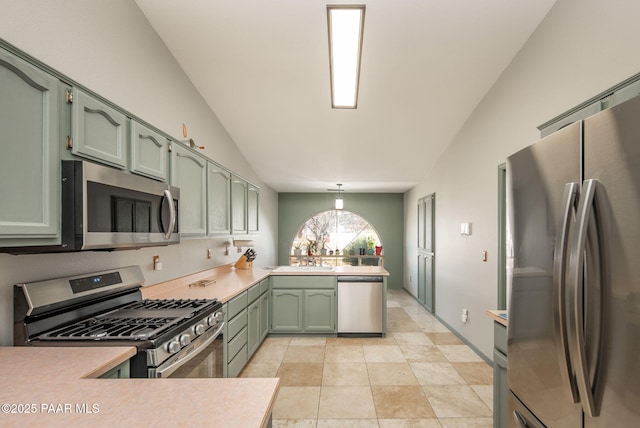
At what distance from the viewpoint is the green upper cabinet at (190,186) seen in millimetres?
2375

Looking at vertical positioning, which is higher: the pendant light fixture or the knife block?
the pendant light fixture

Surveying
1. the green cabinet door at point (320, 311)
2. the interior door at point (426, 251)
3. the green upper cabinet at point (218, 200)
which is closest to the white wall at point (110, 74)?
the green upper cabinet at point (218, 200)

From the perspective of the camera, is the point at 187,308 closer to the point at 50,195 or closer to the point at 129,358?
the point at 129,358

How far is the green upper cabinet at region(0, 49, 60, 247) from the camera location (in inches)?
43.6

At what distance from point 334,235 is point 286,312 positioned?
13.4ft

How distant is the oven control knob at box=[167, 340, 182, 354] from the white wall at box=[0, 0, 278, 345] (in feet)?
2.28

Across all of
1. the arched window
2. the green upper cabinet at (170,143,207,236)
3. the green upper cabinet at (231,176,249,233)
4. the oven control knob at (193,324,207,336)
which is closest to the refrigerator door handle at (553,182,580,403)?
the oven control knob at (193,324,207,336)

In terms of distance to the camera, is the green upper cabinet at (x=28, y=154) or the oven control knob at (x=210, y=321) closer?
the green upper cabinet at (x=28, y=154)

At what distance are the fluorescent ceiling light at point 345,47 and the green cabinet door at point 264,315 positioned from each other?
8.06 feet

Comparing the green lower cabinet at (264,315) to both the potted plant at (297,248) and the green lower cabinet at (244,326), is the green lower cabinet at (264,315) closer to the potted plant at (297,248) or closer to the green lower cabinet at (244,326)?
the green lower cabinet at (244,326)

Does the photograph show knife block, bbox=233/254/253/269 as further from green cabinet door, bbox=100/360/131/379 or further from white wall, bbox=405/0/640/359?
green cabinet door, bbox=100/360/131/379

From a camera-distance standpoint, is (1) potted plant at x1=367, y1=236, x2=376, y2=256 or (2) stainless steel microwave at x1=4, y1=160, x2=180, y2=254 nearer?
(2) stainless steel microwave at x1=4, y1=160, x2=180, y2=254

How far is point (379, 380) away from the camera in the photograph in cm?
296

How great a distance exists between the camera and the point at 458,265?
160 inches
